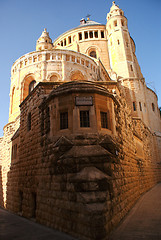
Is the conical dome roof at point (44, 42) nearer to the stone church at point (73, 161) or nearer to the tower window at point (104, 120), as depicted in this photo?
the stone church at point (73, 161)

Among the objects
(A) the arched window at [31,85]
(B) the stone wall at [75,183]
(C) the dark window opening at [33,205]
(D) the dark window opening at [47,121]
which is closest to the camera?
(B) the stone wall at [75,183]

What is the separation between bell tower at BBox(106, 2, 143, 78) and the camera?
2959 cm

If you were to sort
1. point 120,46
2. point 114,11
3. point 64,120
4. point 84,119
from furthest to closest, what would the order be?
1. point 114,11
2. point 120,46
3. point 64,120
4. point 84,119

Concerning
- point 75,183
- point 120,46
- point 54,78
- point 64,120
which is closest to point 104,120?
point 64,120

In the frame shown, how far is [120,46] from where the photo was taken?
1238 inches

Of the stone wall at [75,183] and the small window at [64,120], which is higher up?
the small window at [64,120]

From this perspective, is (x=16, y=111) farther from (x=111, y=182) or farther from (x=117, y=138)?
(x=111, y=182)

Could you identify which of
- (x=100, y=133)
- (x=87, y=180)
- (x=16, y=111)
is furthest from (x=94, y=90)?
(x=16, y=111)

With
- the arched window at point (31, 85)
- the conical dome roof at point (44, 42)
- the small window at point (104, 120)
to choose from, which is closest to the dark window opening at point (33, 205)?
the small window at point (104, 120)

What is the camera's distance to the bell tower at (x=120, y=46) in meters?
29.6

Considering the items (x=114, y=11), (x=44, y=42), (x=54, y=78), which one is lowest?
(x=54, y=78)

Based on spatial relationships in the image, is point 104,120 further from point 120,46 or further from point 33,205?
point 120,46

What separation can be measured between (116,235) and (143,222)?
6.72 feet

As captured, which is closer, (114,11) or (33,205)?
(33,205)
